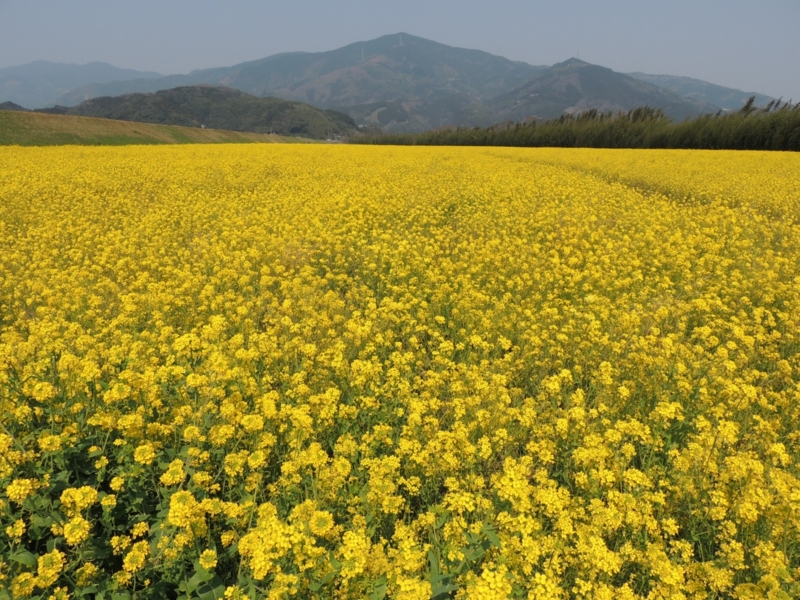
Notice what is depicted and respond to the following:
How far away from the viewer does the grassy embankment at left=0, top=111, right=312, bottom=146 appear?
3825cm

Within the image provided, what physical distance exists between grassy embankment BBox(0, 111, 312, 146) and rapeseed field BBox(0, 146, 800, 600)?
4068cm

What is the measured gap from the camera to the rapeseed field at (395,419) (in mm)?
2625

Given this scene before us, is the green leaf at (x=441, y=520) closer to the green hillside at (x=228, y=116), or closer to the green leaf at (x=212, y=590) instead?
the green leaf at (x=212, y=590)

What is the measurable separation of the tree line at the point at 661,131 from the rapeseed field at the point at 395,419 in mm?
35100

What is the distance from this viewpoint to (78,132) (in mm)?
43781

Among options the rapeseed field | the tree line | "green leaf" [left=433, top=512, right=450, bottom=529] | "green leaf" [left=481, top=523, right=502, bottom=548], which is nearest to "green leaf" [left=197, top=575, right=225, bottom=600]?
the rapeseed field

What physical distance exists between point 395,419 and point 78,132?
5548 centimetres

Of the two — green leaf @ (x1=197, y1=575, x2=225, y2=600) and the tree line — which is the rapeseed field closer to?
green leaf @ (x1=197, y1=575, x2=225, y2=600)

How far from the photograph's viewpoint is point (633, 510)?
309 cm

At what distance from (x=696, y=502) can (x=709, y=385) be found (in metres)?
1.81

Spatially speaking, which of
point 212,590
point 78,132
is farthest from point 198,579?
point 78,132

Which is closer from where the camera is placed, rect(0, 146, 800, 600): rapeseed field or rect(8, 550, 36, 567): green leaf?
rect(8, 550, 36, 567): green leaf

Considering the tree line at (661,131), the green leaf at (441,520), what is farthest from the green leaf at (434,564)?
the tree line at (661,131)

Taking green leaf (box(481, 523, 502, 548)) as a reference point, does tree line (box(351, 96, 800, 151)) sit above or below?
above
